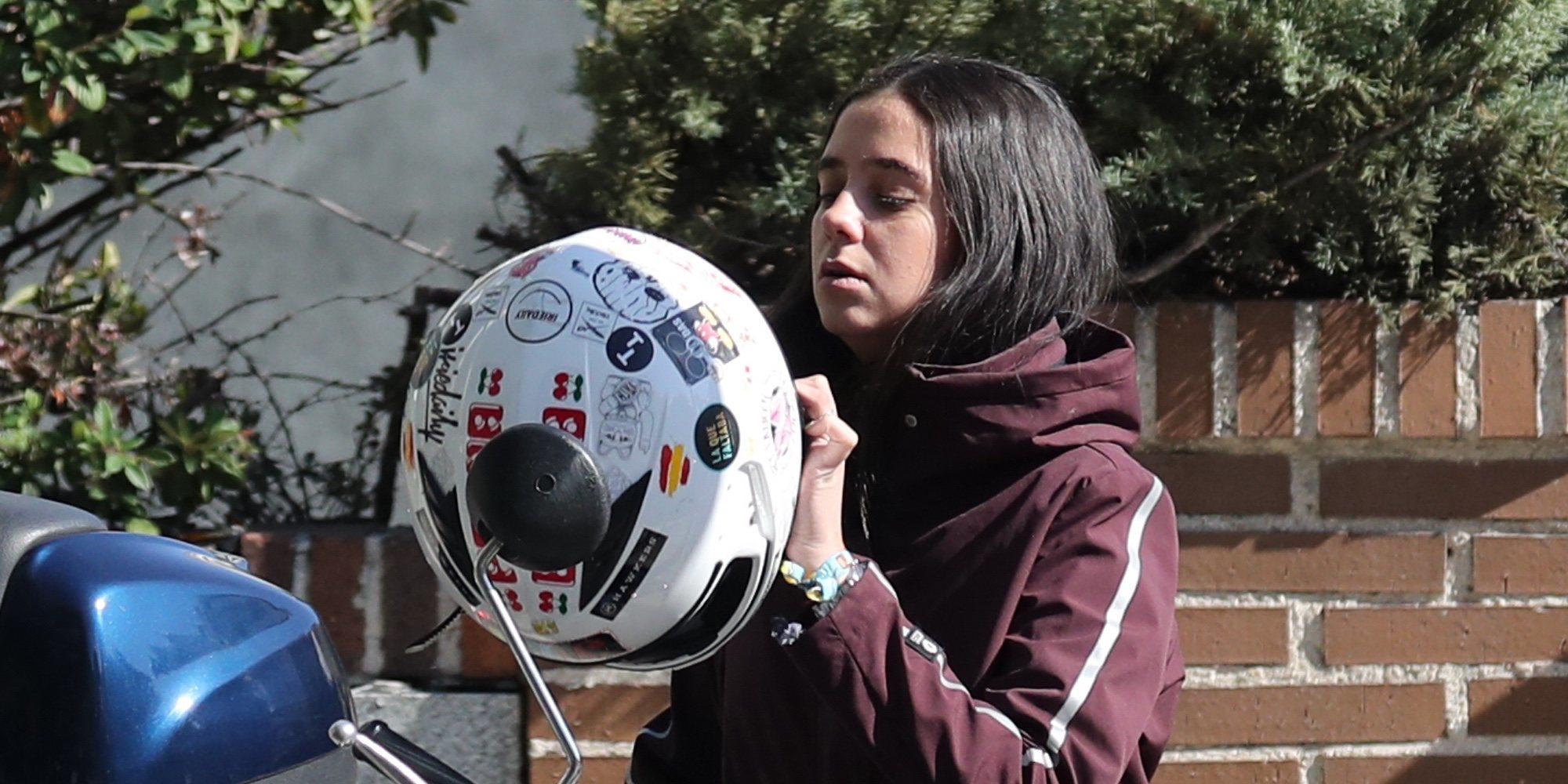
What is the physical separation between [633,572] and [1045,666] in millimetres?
443

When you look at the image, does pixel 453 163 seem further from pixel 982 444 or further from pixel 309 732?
pixel 309 732

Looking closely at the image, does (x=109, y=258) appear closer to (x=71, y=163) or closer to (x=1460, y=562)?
(x=71, y=163)

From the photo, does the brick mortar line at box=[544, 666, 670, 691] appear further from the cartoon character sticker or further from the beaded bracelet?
the cartoon character sticker

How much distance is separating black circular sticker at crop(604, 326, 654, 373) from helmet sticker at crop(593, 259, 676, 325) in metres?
0.01

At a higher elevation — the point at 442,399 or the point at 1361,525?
the point at 442,399

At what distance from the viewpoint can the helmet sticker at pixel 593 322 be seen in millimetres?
1234

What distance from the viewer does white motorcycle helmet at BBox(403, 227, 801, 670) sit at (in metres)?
1.20

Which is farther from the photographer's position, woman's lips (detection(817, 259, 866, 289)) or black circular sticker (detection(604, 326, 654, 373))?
woman's lips (detection(817, 259, 866, 289))

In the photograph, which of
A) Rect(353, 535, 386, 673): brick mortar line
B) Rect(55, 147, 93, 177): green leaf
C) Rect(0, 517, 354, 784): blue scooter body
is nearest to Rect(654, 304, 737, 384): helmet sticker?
Rect(0, 517, 354, 784): blue scooter body

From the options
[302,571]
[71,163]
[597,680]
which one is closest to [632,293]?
[597,680]

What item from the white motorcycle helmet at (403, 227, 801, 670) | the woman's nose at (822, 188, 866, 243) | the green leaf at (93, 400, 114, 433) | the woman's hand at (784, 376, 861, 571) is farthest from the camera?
the green leaf at (93, 400, 114, 433)

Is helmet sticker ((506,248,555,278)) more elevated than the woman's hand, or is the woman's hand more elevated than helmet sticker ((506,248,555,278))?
helmet sticker ((506,248,555,278))

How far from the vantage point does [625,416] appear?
1.21 meters

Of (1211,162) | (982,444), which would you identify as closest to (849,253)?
(982,444)
